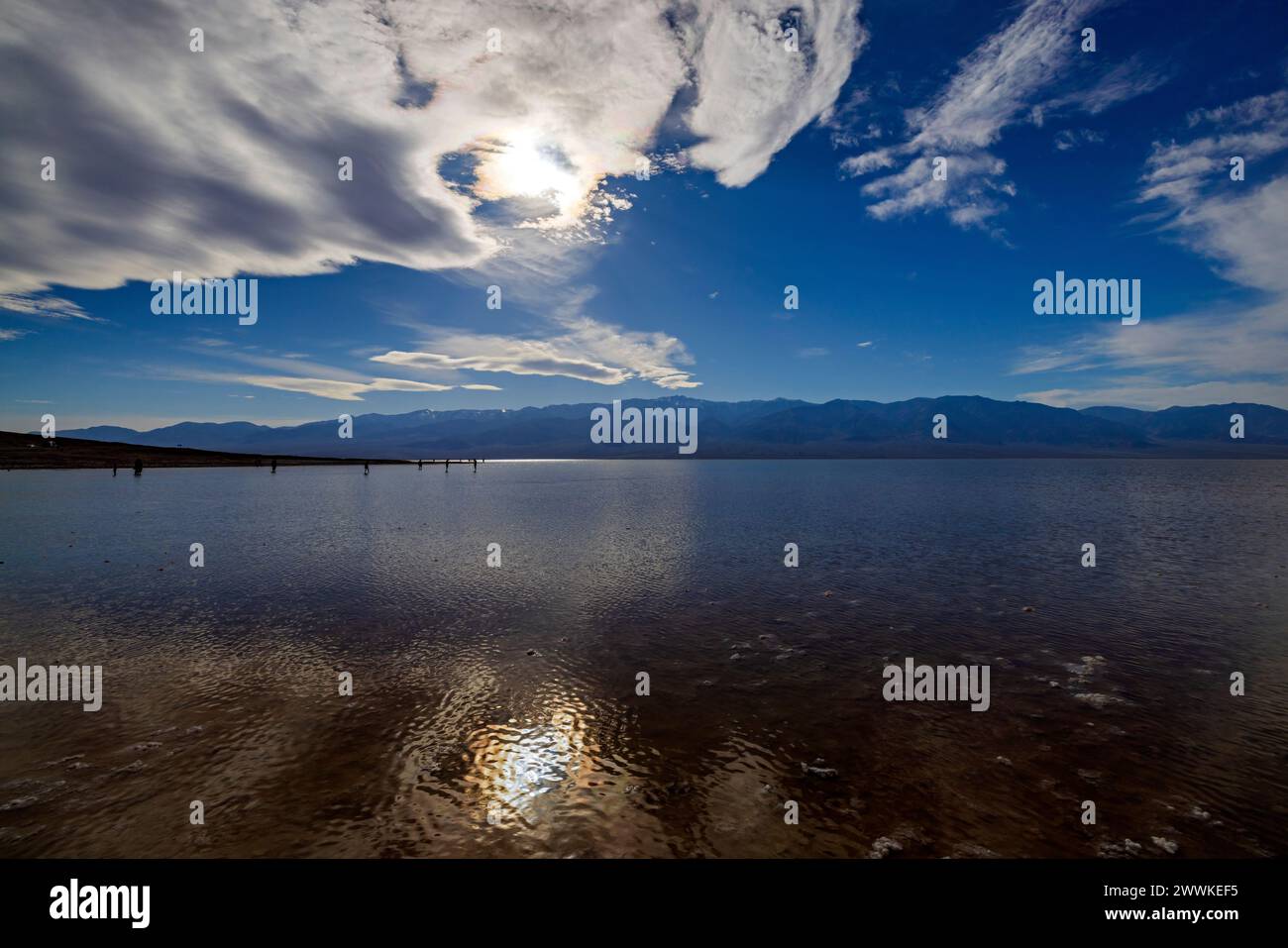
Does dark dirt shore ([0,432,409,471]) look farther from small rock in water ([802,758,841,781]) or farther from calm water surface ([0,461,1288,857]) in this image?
small rock in water ([802,758,841,781])

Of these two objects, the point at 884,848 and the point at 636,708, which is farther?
the point at 636,708

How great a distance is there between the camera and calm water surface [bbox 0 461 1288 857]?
982cm

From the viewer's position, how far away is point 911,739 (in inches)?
527

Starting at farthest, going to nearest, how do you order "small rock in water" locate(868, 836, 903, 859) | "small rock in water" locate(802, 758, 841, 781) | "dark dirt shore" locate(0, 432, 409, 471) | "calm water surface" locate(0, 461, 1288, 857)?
"dark dirt shore" locate(0, 432, 409, 471) → "small rock in water" locate(802, 758, 841, 781) → "calm water surface" locate(0, 461, 1288, 857) → "small rock in water" locate(868, 836, 903, 859)

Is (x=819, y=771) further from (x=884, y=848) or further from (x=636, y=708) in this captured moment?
(x=636, y=708)

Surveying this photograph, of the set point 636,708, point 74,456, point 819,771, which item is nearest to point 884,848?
point 819,771

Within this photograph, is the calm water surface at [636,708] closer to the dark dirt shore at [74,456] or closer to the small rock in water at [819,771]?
the small rock in water at [819,771]

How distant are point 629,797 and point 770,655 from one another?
381 inches

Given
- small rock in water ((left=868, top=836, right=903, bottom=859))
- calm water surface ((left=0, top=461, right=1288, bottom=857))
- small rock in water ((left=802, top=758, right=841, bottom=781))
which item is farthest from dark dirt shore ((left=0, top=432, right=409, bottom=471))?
small rock in water ((left=868, top=836, right=903, bottom=859))

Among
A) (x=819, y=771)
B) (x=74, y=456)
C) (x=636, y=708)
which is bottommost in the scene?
(x=819, y=771)

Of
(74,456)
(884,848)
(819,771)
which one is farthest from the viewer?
(74,456)

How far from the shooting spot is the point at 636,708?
14992mm
